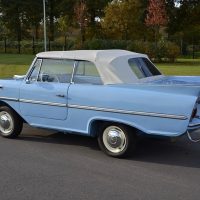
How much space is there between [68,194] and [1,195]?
0.72m

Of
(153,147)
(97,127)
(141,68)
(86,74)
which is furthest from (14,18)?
(97,127)

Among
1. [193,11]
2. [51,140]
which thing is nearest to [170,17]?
[193,11]

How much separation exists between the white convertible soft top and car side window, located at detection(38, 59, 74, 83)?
0.09 m

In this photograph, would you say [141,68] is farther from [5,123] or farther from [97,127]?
[5,123]

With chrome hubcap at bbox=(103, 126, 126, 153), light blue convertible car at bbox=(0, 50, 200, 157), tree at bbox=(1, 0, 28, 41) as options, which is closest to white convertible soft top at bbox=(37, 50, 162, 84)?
light blue convertible car at bbox=(0, 50, 200, 157)

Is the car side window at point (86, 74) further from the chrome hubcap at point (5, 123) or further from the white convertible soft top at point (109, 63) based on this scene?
the chrome hubcap at point (5, 123)

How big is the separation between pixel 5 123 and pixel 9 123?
0.08 metres


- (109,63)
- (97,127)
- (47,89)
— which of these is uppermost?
(109,63)

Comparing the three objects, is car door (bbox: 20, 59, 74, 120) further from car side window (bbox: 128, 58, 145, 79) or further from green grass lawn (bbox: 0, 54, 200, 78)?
green grass lawn (bbox: 0, 54, 200, 78)

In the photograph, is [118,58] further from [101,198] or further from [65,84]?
[101,198]

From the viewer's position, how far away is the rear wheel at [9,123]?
7676 millimetres

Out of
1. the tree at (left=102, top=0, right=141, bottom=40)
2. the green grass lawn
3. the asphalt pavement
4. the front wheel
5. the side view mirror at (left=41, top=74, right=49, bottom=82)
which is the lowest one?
the asphalt pavement

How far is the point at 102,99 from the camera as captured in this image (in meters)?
6.52

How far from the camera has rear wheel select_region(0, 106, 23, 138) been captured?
7.68 metres
